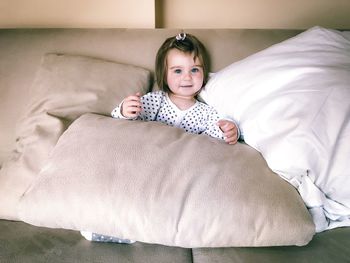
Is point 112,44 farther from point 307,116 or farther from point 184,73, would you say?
point 307,116

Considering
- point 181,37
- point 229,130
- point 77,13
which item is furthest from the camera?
point 77,13

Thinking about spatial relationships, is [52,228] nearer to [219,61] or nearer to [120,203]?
[120,203]

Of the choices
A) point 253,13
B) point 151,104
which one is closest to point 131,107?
point 151,104

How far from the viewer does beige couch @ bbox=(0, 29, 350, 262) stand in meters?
0.77

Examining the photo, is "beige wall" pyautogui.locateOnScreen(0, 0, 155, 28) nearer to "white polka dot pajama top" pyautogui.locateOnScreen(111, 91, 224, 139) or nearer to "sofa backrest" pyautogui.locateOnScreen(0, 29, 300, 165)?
"sofa backrest" pyautogui.locateOnScreen(0, 29, 300, 165)

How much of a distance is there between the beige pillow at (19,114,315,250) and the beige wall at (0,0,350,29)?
773 mm

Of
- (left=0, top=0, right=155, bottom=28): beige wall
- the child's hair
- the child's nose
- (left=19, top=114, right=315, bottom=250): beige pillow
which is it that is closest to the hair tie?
the child's hair

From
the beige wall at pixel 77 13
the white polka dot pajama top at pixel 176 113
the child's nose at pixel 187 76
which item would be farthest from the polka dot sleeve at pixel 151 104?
the beige wall at pixel 77 13

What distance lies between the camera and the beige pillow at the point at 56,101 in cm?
94

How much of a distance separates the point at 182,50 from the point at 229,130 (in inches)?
14.3

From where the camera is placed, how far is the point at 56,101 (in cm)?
106

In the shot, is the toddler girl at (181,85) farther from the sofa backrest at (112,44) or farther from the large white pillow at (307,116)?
the large white pillow at (307,116)

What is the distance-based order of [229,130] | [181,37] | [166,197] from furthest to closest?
[181,37]
[229,130]
[166,197]

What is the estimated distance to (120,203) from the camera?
74 centimetres
